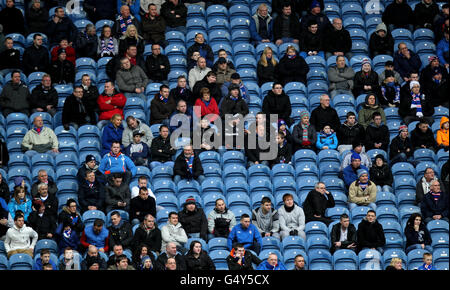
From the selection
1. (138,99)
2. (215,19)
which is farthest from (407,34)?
(138,99)

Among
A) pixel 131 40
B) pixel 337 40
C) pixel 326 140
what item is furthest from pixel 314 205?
pixel 131 40

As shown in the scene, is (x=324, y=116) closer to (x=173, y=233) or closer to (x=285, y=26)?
(x=285, y=26)

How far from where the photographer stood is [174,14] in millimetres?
19203

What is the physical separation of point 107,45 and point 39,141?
250 centimetres

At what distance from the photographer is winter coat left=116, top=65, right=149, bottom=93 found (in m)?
17.9

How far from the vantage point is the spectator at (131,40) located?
725 inches

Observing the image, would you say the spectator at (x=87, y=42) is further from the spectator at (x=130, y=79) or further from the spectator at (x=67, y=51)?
the spectator at (x=130, y=79)

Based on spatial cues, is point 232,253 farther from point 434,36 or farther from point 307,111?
point 434,36

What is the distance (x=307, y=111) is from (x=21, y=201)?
4845mm

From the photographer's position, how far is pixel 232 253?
1495 centimetres

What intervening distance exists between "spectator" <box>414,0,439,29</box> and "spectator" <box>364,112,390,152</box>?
3.13m

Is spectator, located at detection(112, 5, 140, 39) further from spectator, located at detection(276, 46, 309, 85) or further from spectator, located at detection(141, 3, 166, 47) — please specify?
spectator, located at detection(276, 46, 309, 85)

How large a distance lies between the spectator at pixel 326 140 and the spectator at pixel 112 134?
10.0 feet
